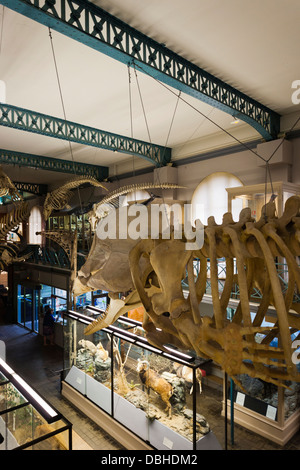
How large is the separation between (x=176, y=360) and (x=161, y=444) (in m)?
1.45

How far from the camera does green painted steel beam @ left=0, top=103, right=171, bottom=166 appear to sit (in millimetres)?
7016

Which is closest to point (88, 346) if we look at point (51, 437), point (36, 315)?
point (51, 437)

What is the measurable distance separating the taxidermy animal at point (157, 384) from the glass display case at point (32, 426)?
2.26 m

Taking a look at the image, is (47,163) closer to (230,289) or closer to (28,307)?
(28,307)

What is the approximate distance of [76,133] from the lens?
27.1 feet

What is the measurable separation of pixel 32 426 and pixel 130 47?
187 inches

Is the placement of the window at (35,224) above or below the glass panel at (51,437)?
above

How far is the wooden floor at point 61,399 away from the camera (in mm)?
5367

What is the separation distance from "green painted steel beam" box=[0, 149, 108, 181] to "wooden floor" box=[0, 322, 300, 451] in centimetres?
601

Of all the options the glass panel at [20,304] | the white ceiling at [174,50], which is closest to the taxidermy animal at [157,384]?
the white ceiling at [174,50]

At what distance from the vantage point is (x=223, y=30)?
430cm

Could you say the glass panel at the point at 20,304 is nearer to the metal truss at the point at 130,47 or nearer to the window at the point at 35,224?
the window at the point at 35,224
